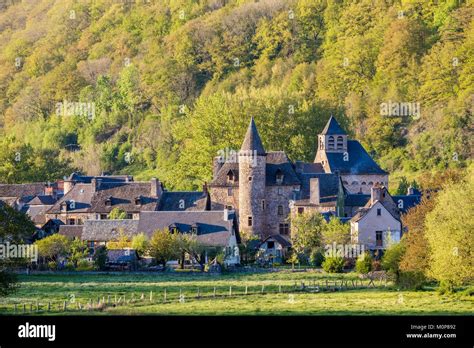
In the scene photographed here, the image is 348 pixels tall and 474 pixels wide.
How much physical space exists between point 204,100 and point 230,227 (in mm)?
36933

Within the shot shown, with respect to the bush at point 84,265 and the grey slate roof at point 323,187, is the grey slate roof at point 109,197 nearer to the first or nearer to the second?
the grey slate roof at point 323,187

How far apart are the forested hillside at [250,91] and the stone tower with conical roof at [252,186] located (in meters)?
19.8

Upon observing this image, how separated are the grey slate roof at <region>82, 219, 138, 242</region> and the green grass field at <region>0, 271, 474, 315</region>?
43.4ft

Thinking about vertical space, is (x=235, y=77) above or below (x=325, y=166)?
above

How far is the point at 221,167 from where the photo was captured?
102438mm

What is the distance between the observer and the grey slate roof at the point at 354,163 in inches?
4188

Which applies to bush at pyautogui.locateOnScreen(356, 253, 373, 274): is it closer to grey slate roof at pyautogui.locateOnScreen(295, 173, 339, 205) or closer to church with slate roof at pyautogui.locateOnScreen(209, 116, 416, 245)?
church with slate roof at pyautogui.locateOnScreen(209, 116, 416, 245)

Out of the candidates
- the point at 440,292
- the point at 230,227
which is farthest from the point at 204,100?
the point at 440,292

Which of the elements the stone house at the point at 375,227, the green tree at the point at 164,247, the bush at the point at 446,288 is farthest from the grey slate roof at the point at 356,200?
the bush at the point at 446,288

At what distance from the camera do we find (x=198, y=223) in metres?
91.7

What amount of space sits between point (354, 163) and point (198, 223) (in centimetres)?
1967

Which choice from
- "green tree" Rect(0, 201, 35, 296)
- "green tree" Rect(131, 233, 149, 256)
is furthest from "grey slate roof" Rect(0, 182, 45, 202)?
"green tree" Rect(0, 201, 35, 296)
